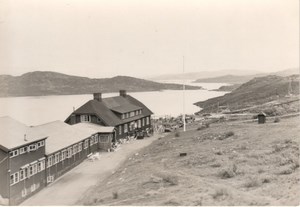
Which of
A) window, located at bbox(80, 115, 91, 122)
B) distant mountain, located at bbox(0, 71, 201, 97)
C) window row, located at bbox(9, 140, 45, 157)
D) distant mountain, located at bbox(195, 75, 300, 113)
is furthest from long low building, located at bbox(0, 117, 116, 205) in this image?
distant mountain, located at bbox(195, 75, 300, 113)

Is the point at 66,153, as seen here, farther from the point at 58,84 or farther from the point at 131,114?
the point at 58,84

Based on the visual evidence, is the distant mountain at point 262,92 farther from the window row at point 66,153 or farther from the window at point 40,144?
the window at point 40,144

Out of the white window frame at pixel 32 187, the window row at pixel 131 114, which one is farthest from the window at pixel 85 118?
the white window frame at pixel 32 187

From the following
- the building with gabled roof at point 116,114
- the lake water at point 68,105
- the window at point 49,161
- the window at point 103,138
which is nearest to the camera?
the window at point 49,161

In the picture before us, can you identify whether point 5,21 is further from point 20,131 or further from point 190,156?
point 190,156

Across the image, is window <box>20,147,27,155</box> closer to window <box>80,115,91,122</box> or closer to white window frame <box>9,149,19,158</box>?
white window frame <box>9,149,19,158</box>

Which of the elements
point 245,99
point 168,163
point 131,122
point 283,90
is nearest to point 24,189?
point 168,163
